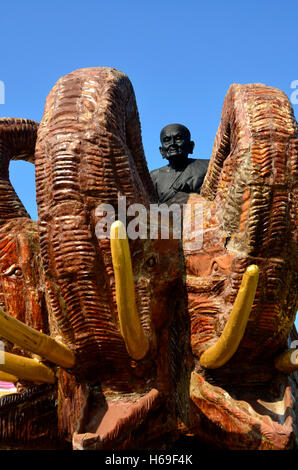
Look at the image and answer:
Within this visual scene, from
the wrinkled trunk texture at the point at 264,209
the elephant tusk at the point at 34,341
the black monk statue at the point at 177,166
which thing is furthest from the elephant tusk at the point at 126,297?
the black monk statue at the point at 177,166

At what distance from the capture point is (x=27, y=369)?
2.98m

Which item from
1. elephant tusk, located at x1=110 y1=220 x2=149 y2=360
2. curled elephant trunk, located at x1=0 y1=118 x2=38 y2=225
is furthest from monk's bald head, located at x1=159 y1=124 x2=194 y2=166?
elephant tusk, located at x1=110 y1=220 x2=149 y2=360

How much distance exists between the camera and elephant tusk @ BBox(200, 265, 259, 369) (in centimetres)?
266

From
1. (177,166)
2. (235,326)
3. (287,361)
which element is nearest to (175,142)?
(177,166)

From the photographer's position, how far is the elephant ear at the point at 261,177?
315 cm

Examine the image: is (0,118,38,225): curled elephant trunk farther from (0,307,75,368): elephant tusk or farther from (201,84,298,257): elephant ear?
(201,84,298,257): elephant ear

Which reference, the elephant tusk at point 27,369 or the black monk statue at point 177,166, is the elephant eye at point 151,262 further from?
the black monk statue at point 177,166

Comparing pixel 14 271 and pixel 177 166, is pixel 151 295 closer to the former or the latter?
pixel 14 271

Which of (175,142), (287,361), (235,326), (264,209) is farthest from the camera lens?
(175,142)

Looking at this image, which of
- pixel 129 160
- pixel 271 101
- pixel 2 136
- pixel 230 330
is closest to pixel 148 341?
pixel 230 330

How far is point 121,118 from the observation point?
3402mm

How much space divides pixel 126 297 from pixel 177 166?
2380 millimetres

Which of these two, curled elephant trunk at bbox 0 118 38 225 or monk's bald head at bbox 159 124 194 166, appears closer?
curled elephant trunk at bbox 0 118 38 225

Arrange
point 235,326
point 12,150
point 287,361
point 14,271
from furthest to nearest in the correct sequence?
point 12,150 → point 14,271 → point 287,361 → point 235,326
